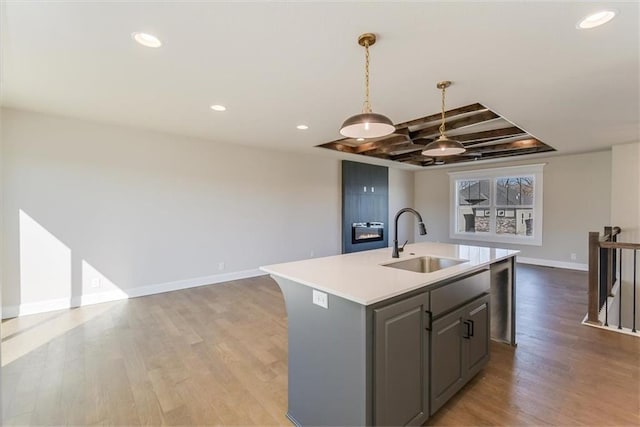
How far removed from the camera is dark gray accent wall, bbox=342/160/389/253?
22.1 feet

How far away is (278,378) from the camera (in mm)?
2287

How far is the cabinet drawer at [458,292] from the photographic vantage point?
1.78 metres

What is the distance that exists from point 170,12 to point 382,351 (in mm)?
2251

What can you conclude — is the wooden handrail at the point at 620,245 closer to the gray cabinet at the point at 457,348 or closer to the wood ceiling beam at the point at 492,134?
the wood ceiling beam at the point at 492,134

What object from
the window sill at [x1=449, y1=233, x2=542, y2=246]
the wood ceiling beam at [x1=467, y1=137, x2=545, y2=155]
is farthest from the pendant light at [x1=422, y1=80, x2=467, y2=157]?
the window sill at [x1=449, y1=233, x2=542, y2=246]

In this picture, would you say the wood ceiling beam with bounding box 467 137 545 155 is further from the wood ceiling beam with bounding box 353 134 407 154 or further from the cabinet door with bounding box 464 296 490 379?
the cabinet door with bounding box 464 296 490 379

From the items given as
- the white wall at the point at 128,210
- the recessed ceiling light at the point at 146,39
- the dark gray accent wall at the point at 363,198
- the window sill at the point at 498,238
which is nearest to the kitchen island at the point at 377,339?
the recessed ceiling light at the point at 146,39

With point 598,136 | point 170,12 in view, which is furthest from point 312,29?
point 598,136

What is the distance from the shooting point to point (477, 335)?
2.18 m

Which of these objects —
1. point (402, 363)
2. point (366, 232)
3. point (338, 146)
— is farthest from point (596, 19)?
point (366, 232)

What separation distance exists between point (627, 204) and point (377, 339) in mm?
6168

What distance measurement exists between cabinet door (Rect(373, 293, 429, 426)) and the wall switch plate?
29 centimetres

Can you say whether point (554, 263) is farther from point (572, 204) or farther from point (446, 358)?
point (446, 358)

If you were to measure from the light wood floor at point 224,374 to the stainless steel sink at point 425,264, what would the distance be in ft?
2.97
